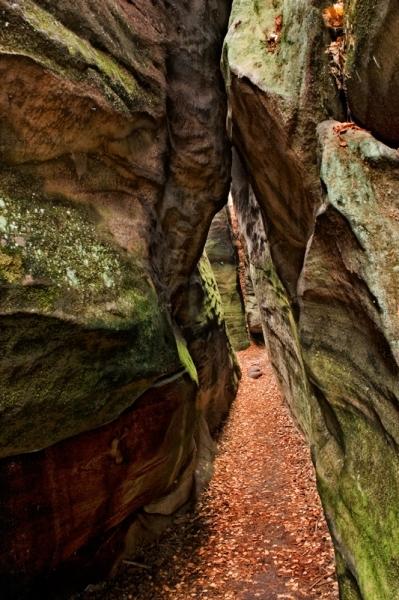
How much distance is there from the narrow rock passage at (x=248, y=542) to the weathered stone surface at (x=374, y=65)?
18.9 ft

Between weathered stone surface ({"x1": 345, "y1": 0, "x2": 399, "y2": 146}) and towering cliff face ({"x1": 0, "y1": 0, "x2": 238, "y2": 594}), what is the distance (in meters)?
3.25

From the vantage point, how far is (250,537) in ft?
23.6

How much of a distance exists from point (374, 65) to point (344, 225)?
1610 mm

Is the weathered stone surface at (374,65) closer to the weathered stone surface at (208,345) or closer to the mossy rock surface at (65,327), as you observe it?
the mossy rock surface at (65,327)

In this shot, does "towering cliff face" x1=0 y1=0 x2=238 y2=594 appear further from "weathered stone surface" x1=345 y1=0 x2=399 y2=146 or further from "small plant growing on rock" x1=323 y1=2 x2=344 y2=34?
"weathered stone surface" x1=345 y1=0 x2=399 y2=146

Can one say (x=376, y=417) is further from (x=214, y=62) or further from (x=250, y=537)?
(x=214, y=62)

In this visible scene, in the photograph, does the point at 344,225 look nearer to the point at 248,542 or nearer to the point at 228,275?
the point at 248,542

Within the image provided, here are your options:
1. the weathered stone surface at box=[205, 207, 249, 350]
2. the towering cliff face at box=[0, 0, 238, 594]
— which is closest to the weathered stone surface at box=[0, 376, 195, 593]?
the towering cliff face at box=[0, 0, 238, 594]

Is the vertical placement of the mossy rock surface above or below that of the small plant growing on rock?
below

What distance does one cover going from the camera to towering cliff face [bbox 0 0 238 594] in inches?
193

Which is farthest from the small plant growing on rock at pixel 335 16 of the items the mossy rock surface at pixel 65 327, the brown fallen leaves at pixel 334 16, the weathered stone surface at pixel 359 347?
the mossy rock surface at pixel 65 327

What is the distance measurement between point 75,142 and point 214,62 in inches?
184

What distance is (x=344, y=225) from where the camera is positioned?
176 inches

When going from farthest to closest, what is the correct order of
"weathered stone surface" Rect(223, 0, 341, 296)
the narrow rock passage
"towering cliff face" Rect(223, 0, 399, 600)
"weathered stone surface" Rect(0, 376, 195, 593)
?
1. the narrow rock passage
2. "weathered stone surface" Rect(223, 0, 341, 296)
3. "weathered stone surface" Rect(0, 376, 195, 593)
4. "towering cliff face" Rect(223, 0, 399, 600)
